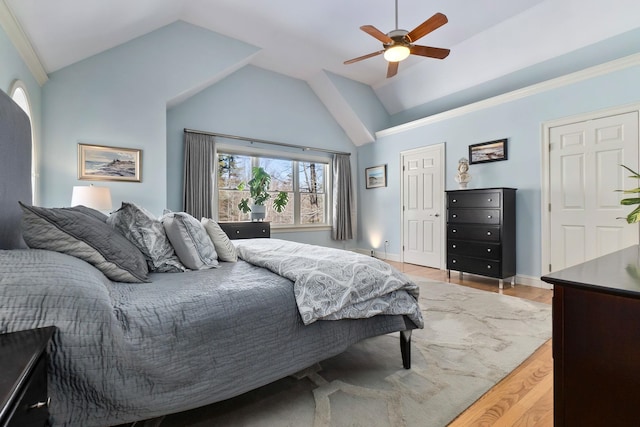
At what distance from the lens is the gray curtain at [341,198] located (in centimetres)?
589

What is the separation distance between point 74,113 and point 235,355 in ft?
11.9

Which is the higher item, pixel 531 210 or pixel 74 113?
pixel 74 113

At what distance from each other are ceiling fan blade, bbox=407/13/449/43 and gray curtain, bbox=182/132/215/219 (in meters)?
3.13

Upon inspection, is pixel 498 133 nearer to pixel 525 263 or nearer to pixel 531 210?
pixel 531 210

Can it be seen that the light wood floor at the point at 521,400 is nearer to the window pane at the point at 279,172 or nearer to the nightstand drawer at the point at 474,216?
the nightstand drawer at the point at 474,216

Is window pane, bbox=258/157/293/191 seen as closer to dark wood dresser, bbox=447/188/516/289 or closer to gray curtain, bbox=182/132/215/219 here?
gray curtain, bbox=182/132/215/219

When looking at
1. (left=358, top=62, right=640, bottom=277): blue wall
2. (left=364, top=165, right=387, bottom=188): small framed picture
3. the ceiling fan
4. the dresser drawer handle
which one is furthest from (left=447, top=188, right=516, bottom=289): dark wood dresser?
the dresser drawer handle

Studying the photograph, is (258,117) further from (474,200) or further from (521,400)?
(521,400)

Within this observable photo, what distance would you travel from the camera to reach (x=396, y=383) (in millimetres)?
1610

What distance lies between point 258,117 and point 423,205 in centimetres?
324

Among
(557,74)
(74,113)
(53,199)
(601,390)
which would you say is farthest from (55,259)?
(557,74)

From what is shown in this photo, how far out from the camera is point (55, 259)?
101 cm

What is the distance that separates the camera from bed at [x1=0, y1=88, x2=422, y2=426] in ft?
2.79

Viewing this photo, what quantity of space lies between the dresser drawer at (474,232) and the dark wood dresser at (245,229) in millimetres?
2770
